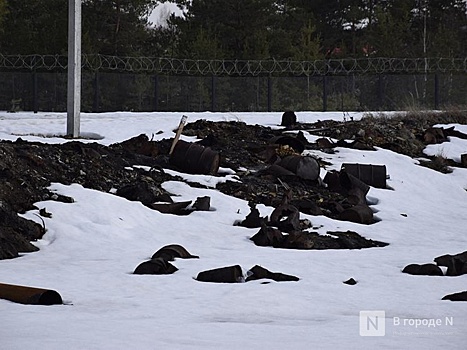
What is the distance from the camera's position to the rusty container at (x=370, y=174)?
1330 cm

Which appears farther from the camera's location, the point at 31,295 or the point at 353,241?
the point at 353,241

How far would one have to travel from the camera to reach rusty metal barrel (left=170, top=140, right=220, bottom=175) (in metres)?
12.3

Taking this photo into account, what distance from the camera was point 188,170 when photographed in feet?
A: 40.7

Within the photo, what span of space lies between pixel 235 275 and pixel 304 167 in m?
5.80

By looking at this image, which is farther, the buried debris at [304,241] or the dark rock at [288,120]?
the dark rock at [288,120]

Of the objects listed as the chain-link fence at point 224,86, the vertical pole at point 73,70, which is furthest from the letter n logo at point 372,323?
the chain-link fence at point 224,86

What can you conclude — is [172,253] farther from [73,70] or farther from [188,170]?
[73,70]

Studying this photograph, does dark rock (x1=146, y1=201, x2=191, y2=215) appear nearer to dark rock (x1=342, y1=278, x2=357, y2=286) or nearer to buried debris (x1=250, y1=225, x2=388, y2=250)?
buried debris (x1=250, y1=225, x2=388, y2=250)

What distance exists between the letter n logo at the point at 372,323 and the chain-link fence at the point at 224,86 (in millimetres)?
29285

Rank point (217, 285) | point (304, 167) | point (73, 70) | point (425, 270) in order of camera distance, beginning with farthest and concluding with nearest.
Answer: point (73, 70) < point (304, 167) < point (425, 270) < point (217, 285)

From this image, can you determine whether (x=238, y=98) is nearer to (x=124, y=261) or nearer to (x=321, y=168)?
(x=321, y=168)

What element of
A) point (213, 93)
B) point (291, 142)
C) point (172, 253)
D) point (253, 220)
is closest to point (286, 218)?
point (253, 220)

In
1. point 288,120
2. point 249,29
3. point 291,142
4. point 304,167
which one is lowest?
point 304,167

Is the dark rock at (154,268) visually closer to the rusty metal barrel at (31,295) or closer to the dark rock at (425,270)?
the rusty metal barrel at (31,295)
